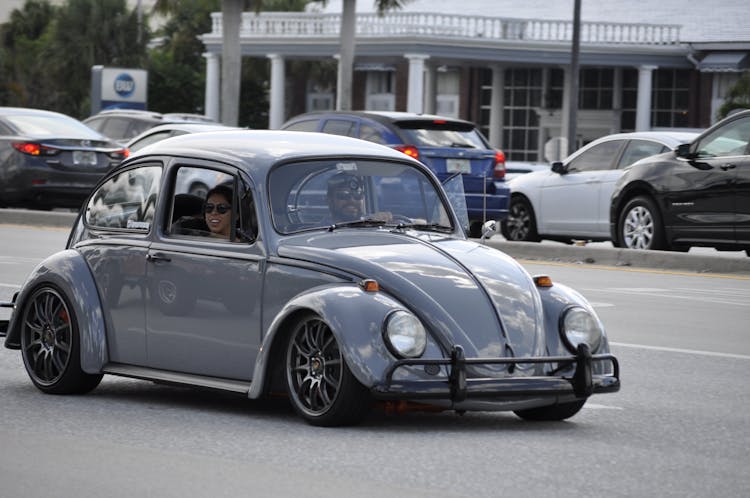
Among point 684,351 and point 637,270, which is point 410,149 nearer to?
point 637,270

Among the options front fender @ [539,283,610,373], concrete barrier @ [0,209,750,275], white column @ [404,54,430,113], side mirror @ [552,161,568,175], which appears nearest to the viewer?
front fender @ [539,283,610,373]

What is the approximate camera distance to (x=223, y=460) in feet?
22.6

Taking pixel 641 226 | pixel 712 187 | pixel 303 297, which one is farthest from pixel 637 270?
pixel 303 297

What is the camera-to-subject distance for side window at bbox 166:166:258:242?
27.4 ft

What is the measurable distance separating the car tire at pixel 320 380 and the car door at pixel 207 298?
0.32m

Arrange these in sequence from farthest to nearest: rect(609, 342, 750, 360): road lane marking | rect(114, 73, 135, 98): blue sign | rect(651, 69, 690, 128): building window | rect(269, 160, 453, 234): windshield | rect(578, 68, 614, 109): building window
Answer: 1. rect(578, 68, 614, 109): building window
2. rect(651, 69, 690, 128): building window
3. rect(114, 73, 135, 98): blue sign
4. rect(609, 342, 750, 360): road lane marking
5. rect(269, 160, 453, 234): windshield

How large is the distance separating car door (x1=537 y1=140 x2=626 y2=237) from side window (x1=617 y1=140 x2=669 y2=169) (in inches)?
4.0

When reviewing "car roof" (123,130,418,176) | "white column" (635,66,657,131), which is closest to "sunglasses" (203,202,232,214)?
"car roof" (123,130,418,176)

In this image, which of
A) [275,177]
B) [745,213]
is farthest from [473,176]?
[275,177]

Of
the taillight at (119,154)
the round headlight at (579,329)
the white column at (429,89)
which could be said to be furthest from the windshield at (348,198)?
the white column at (429,89)

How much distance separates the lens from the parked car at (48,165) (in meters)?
23.9

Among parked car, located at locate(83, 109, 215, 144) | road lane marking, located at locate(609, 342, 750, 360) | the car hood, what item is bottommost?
road lane marking, located at locate(609, 342, 750, 360)

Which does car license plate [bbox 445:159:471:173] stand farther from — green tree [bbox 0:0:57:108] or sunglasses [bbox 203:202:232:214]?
green tree [bbox 0:0:57:108]

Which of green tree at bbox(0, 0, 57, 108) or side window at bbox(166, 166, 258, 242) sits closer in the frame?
side window at bbox(166, 166, 258, 242)
